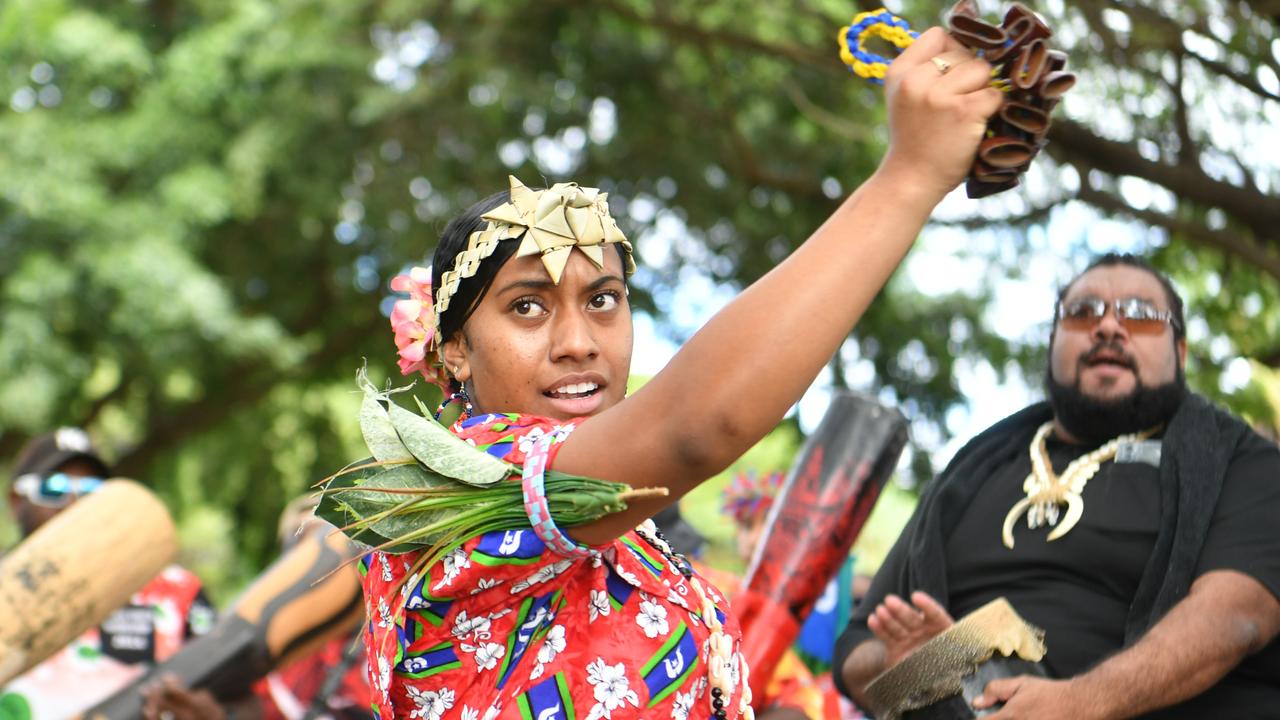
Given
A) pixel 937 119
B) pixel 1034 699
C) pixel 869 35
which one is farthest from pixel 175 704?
pixel 937 119

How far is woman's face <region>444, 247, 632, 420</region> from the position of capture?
2234 millimetres

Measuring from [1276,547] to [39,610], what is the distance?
360cm

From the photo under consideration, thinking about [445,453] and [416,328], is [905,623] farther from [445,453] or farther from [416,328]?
[445,453]

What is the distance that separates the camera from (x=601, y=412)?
6.61 ft

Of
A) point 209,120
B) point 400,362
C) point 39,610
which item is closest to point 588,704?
point 400,362

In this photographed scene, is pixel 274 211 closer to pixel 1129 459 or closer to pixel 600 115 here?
pixel 600 115

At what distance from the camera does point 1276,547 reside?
3.41 m

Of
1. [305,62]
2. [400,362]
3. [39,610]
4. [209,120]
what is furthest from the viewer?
[209,120]

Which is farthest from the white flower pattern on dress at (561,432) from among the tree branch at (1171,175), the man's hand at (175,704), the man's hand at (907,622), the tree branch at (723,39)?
the tree branch at (723,39)

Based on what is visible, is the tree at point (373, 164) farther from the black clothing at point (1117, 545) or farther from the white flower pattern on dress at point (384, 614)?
the white flower pattern on dress at point (384, 614)

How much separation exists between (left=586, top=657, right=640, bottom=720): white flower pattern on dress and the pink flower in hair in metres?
0.73

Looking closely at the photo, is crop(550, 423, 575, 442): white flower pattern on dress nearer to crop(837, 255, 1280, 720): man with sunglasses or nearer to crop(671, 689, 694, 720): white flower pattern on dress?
crop(671, 689, 694, 720): white flower pattern on dress

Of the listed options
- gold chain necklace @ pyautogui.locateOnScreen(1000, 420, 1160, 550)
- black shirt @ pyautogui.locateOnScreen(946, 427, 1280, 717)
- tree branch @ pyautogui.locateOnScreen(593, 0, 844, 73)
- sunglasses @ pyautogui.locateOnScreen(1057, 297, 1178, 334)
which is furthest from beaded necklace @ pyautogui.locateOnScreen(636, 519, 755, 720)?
tree branch @ pyautogui.locateOnScreen(593, 0, 844, 73)

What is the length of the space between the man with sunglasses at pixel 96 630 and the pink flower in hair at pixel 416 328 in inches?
160
